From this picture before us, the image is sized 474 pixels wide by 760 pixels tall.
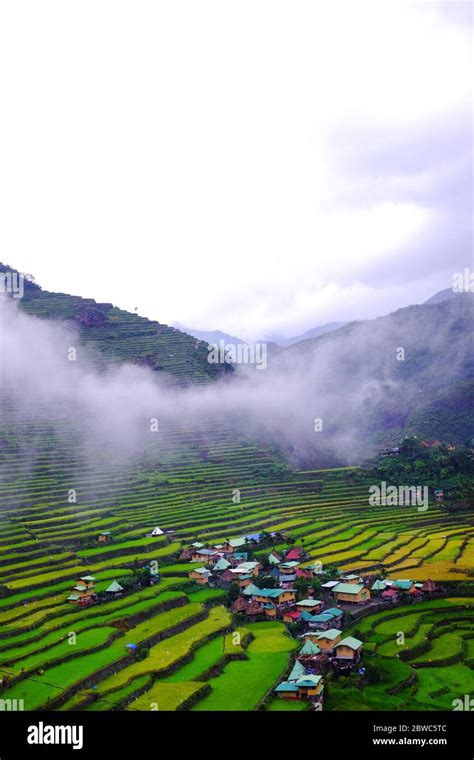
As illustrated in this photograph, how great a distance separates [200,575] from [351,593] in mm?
7040

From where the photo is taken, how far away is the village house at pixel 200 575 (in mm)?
29781

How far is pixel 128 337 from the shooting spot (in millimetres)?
72812

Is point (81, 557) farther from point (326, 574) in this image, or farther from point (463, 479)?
point (463, 479)

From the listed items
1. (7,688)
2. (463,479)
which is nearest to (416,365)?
(463,479)

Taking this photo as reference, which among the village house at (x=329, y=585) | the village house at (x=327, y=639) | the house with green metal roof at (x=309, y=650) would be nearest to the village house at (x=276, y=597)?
the village house at (x=329, y=585)

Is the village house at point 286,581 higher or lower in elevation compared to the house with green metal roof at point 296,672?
higher

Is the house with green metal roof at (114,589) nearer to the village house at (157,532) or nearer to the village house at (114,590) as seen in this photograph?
the village house at (114,590)

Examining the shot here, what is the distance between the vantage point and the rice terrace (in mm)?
19938

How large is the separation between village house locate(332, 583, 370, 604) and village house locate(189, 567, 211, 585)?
19.6 ft

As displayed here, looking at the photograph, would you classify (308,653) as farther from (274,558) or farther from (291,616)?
(274,558)

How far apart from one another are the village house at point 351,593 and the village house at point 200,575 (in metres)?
5.97

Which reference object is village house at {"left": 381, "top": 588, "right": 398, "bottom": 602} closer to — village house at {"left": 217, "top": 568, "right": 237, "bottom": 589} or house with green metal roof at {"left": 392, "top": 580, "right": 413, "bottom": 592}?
house with green metal roof at {"left": 392, "top": 580, "right": 413, "bottom": 592}
